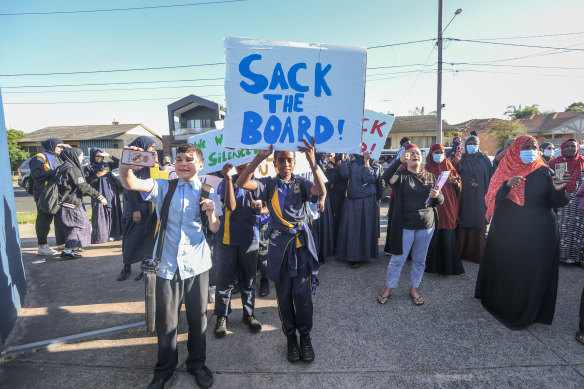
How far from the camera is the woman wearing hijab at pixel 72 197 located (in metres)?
4.84

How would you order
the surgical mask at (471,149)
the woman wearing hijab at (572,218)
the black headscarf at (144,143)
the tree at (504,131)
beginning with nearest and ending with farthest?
the black headscarf at (144,143)
the woman wearing hijab at (572,218)
the surgical mask at (471,149)
the tree at (504,131)

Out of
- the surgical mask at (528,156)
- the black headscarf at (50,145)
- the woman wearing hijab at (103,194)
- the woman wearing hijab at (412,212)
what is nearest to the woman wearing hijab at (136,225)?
the woman wearing hijab at (103,194)

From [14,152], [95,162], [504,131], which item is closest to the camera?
[95,162]

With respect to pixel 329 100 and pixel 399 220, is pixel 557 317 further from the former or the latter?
pixel 329 100

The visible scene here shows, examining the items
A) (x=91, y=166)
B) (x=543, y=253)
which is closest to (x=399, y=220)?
(x=543, y=253)

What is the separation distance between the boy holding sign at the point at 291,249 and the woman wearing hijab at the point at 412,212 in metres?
1.23

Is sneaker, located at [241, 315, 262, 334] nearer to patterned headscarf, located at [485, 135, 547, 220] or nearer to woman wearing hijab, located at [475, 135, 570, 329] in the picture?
woman wearing hijab, located at [475, 135, 570, 329]

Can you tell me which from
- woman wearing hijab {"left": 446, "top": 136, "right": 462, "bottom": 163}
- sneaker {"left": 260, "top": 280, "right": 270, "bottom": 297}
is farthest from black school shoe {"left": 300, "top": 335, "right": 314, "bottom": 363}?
woman wearing hijab {"left": 446, "top": 136, "right": 462, "bottom": 163}

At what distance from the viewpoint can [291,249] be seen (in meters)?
2.51

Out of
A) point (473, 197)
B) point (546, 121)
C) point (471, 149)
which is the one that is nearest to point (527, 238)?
point (473, 197)

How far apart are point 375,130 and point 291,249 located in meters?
2.38

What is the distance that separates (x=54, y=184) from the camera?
4.87m

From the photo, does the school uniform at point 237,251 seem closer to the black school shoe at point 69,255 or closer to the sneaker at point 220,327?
the sneaker at point 220,327

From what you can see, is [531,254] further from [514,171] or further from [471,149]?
[471,149]
